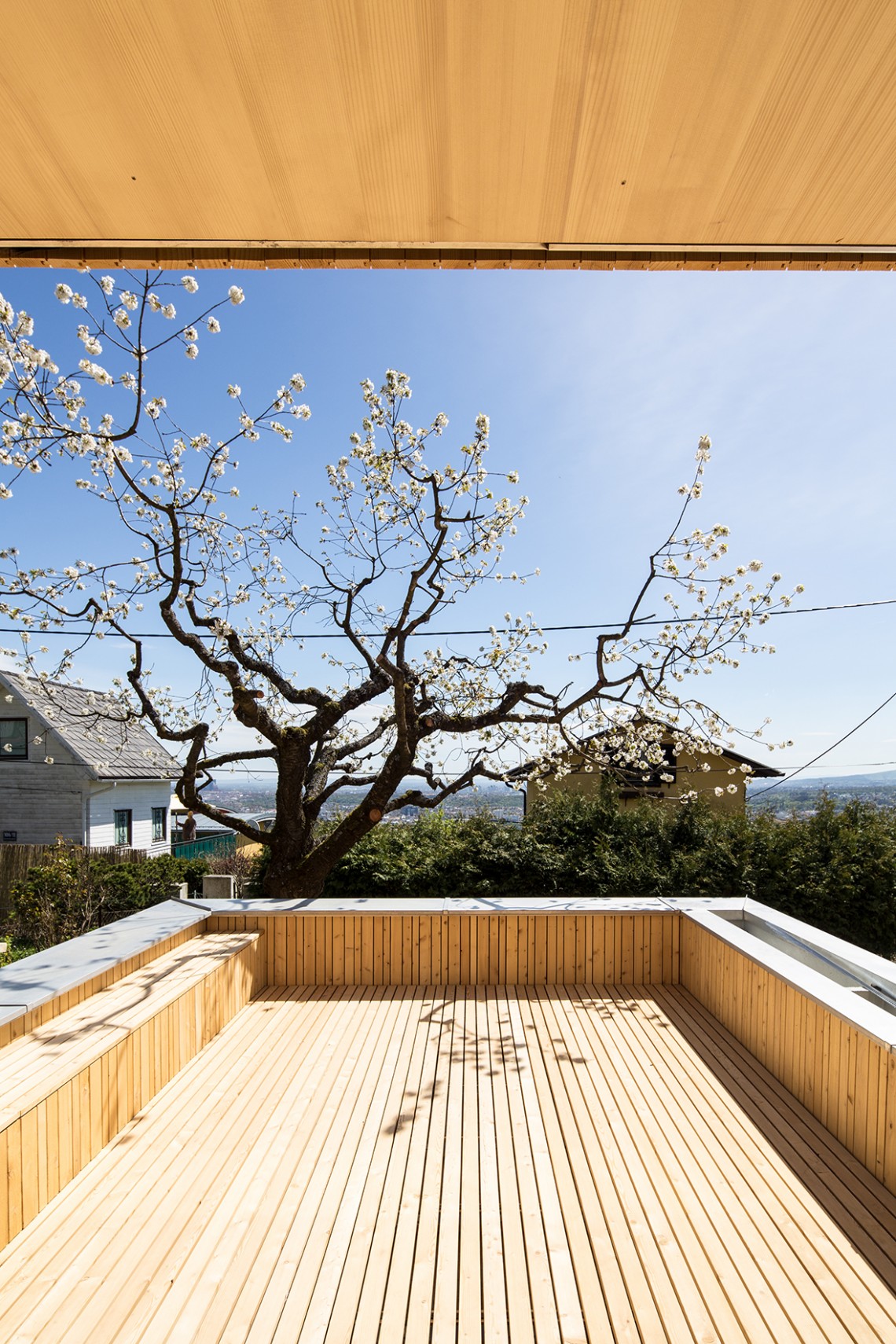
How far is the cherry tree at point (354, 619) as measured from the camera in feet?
17.2

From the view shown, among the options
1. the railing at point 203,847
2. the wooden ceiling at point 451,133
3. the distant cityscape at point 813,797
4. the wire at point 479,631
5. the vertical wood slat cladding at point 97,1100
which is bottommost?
the railing at point 203,847

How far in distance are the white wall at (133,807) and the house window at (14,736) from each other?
1.48 metres

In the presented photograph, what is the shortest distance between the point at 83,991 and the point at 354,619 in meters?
3.71

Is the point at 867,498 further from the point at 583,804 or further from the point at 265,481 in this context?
the point at 265,481

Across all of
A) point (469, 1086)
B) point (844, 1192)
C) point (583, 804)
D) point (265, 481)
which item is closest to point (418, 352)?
point (265, 481)

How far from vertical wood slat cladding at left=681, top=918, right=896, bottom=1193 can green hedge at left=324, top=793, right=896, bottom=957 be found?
2.49 metres

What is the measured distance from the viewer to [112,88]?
3.61ft

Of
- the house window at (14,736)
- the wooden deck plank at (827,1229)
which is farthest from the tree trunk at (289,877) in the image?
the house window at (14,736)

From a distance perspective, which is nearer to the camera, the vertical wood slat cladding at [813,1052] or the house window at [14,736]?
the vertical wood slat cladding at [813,1052]

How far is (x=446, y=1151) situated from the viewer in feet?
8.23

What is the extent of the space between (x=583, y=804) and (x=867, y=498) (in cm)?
474

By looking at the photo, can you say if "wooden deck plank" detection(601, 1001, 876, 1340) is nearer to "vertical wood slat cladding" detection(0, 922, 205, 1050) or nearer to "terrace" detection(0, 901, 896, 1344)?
"terrace" detection(0, 901, 896, 1344)

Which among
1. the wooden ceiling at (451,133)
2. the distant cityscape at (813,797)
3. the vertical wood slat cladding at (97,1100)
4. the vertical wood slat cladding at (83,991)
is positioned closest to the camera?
the wooden ceiling at (451,133)

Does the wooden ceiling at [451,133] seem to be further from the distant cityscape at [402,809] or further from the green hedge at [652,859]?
the green hedge at [652,859]
